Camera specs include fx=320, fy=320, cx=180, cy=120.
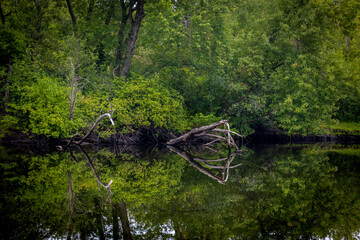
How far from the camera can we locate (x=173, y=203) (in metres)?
5.90

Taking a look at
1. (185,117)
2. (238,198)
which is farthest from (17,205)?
(185,117)

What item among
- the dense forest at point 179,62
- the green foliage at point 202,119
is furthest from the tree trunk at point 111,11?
the green foliage at point 202,119

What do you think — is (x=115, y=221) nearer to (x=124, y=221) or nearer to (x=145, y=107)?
(x=124, y=221)

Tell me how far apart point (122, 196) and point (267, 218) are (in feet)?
9.17

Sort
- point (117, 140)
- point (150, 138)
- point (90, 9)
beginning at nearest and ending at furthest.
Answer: point (117, 140), point (150, 138), point (90, 9)

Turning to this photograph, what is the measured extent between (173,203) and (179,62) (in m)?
17.6

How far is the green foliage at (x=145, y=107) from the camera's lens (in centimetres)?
1861

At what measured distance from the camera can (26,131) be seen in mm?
15930

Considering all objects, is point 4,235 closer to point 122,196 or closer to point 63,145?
point 122,196

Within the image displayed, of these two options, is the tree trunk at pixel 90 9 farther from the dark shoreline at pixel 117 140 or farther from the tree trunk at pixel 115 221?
the tree trunk at pixel 115 221

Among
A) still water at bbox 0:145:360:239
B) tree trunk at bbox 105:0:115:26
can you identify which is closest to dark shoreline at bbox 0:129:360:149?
still water at bbox 0:145:360:239

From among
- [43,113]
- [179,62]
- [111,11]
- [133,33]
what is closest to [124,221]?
[43,113]

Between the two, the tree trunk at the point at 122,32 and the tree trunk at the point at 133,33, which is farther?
the tree trunk at the point at 122,32

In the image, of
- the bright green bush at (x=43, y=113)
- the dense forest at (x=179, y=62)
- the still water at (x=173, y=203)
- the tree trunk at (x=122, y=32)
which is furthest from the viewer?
the tree trunk at (x=122, y=32)
